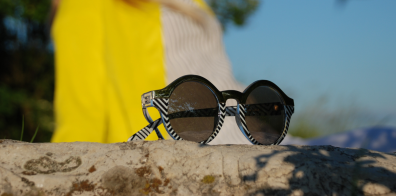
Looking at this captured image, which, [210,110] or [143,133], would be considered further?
[210,110]

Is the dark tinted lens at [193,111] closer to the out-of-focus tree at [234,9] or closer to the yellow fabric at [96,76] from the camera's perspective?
the yellow fabric at [96,76]

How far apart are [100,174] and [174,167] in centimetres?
18

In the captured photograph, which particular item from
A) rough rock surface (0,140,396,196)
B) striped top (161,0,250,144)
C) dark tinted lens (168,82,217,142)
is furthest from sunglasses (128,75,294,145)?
striped top (161,0,250,144)

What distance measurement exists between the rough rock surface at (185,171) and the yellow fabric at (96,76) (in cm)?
114

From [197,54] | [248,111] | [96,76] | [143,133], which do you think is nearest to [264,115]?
[248,111]

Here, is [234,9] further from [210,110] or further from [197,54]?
[210,110]

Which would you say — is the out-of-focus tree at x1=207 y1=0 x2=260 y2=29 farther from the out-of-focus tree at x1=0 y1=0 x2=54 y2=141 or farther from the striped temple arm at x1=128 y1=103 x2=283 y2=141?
the striped temple arm at x1=128 y1=103 x2=283 y2=141

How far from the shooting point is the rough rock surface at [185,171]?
26.3 inches

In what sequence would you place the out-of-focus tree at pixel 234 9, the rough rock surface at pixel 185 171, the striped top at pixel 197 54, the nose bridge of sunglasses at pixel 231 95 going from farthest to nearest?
the out-of-focus tree at pixel 234 9 < the striped top at pixel 197 54 < the nose bridge of sunglasses at pixel 231 95 < the rough rock surface at pixel 185 171

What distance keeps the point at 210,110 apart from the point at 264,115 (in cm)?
25

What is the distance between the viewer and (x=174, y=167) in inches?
29.4

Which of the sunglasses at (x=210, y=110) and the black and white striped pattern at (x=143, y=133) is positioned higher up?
the sunglasses at (x=210, y=110)

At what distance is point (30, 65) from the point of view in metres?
5.90

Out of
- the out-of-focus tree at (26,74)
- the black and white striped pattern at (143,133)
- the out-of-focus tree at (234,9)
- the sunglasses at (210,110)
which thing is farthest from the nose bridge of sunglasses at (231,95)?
the out-of-focus tree at (234,9)
